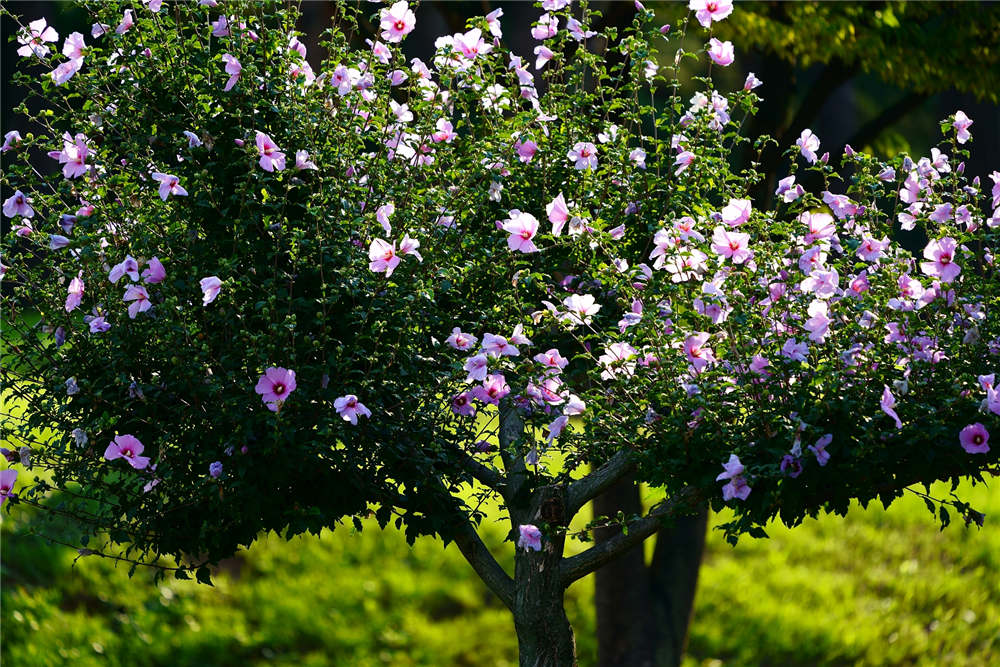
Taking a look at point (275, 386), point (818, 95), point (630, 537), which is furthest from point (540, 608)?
point (818, 95)

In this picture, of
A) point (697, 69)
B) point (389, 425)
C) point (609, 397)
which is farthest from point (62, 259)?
point (697, 69)

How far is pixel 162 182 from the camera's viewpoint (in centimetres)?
346

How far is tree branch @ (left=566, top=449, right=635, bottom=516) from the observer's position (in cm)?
422

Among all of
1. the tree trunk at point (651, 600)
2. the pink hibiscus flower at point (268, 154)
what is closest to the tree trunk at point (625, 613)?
the tree trunk at point (651, 600)

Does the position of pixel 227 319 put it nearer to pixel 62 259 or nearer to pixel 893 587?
pixel 62 259

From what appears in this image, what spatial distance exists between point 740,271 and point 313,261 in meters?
1.51

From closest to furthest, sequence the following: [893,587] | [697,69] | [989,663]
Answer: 1. [989,663]
2. [893,587]
3. [697,69]

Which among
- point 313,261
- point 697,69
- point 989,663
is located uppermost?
point 697,69

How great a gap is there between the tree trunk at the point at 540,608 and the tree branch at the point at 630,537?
72 millimetres

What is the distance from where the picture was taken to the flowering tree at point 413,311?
11.4 feet

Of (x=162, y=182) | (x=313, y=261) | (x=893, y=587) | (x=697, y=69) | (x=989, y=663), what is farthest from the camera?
(x=697, y=69)

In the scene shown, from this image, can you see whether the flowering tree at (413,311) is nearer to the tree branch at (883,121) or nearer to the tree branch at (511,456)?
the tree branch at (511,456)

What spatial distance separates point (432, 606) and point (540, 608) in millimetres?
4968

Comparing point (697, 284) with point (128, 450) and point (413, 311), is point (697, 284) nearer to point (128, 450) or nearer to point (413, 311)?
point (413, 311)
